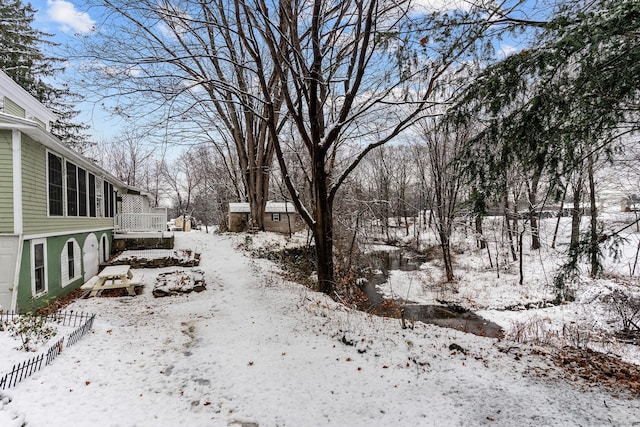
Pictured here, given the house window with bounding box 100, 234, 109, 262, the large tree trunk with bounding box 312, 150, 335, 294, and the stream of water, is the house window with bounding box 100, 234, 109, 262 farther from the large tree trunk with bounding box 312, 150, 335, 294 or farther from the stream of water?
the stream of water

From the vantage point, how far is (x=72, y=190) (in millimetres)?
9016

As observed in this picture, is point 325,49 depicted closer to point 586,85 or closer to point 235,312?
point 586,85

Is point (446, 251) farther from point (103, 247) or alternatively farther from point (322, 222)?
point (103, 247)

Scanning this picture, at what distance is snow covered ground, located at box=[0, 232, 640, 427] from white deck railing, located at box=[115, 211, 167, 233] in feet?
26.3

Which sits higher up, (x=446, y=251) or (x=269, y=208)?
(x=269, y=208)

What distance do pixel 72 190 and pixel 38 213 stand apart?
95.7 inches

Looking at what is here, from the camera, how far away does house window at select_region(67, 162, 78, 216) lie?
874 cm

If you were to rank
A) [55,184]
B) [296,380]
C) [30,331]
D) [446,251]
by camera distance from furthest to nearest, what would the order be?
1. [446,251]
2. [55,184]
3. [30,331]
4. [296,380]

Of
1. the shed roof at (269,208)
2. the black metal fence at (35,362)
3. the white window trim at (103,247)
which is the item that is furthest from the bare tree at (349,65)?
the shed roof at (269,208)

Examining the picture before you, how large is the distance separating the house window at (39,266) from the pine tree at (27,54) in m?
11.8

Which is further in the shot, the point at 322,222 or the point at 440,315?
the point at 440,315

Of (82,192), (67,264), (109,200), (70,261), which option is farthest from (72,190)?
(109,200)

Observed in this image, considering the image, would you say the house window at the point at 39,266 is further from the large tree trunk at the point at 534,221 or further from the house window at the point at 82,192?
the large tree trunk at the point at 534,221

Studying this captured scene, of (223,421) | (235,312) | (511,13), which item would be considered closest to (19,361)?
A: (223,421)
